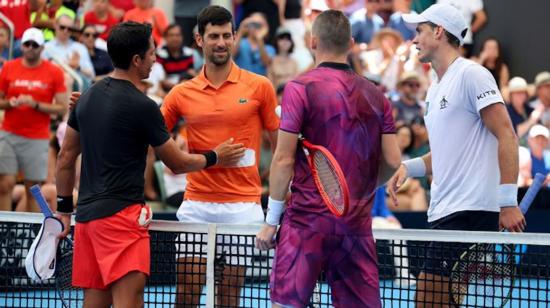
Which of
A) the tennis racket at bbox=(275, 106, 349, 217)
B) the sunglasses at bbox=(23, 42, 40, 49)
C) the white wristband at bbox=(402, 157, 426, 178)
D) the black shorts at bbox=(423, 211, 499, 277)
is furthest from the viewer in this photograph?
the sunglasses at bbox=(23, 42, 40, 49)

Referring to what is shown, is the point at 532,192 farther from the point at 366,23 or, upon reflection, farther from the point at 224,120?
the point at 366,23

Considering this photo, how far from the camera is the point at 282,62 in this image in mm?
15164

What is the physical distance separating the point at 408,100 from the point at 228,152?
8.04m

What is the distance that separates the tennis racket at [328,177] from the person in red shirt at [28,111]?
613 centimetres

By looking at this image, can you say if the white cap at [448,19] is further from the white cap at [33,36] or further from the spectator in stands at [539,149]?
the spectator in stands at [539,149]

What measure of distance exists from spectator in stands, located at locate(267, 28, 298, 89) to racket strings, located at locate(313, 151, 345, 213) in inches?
357

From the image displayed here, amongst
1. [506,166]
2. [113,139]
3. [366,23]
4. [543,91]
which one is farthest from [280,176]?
[366,23]

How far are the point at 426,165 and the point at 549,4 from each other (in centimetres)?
972

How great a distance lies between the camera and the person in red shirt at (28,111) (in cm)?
1148

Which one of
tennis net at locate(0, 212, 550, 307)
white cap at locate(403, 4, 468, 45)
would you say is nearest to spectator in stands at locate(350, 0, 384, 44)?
tennis net at locate(0, 212, 550, 307)

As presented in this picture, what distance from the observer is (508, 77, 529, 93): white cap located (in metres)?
15.1

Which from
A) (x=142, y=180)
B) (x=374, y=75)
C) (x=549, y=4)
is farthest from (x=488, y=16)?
(x=142, y=180)

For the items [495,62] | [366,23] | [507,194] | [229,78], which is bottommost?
[507,194]

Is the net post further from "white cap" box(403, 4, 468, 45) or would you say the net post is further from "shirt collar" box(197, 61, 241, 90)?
"white cap" box(403, 4, 468, 45)
